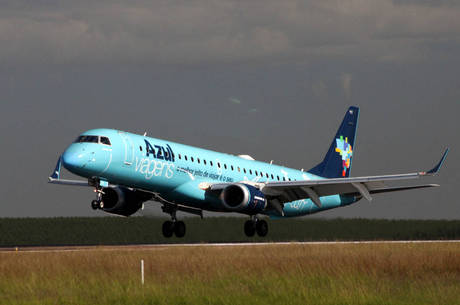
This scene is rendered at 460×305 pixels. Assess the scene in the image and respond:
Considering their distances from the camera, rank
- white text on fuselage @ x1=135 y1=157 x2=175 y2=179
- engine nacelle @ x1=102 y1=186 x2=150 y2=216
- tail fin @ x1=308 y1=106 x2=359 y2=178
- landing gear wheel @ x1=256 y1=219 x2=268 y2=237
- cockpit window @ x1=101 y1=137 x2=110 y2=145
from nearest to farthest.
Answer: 1. cockpit window @ x1=101 y1=137 x2=110 y2=145
2. white text on fuselage @ x1=135 y1=157 x2=175 y2=179
3. engine nacelle @ x1=102 y1=186 x2=150 y2=216
4. landing gear wheel @ x1=256 y1=219 x2=268 y2=237
5. tail fin @ x1=308 y1=106 x2=359 y2=178

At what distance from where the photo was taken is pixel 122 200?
4447cm

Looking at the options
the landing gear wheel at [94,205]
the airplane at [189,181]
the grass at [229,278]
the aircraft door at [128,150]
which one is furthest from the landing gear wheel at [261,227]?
the landing gear wheel at [94,205]

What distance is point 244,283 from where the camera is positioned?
83.3 ft

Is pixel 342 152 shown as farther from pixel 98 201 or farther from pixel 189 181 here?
pixel 98 201

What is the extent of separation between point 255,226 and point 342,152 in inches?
522

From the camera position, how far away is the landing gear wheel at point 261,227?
47.8 m

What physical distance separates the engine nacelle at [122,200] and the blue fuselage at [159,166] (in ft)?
8.35

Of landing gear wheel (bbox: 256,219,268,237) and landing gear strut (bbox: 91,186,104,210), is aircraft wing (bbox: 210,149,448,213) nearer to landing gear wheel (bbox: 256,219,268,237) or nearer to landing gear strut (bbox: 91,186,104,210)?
landing gear wheel (bbox: 256,219,268,237)

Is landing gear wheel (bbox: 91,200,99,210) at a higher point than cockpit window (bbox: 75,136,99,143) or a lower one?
lower

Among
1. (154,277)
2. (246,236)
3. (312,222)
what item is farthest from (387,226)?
(154,277)

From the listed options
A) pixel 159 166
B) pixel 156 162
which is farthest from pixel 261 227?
pixel 156 162

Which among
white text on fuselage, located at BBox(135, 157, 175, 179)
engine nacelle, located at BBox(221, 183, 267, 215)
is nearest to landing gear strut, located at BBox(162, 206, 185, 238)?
engine nacelle, located at BBox(221, 183, 267, 215)

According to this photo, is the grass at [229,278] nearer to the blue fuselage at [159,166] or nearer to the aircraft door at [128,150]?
the blue fuselage at [159,166]

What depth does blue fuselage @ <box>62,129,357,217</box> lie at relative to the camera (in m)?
37.8
